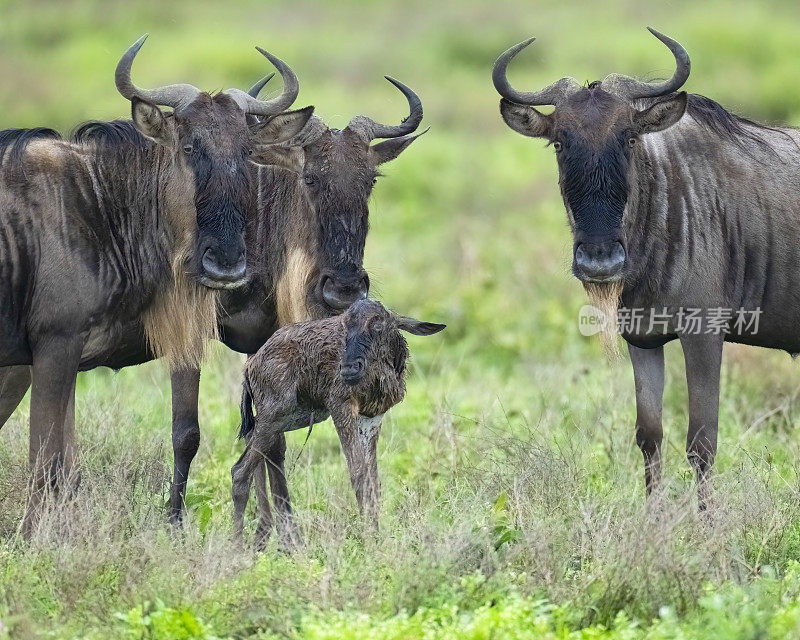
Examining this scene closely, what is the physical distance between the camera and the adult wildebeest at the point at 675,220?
20.2 feet

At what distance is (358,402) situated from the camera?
5.52 m

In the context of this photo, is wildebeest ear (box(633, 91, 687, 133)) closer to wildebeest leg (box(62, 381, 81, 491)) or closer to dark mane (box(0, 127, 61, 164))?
dark mane (box(0, 127, 61, 164))

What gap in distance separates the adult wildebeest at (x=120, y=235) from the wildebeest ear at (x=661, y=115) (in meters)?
1.75

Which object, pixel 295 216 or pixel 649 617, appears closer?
pixel 649 617

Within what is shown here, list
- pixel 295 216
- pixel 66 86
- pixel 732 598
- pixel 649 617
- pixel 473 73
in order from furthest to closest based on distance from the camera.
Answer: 1. pixel 473 73
2. pixel 66 86
3. pixel 295 216
4. pixel 649 617
5. pixel 732 598

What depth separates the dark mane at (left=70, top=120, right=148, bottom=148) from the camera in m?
6.27

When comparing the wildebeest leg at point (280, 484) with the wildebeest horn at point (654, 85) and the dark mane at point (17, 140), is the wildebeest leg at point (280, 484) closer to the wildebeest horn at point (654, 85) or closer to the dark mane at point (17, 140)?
the dark mane at point (17, 140)

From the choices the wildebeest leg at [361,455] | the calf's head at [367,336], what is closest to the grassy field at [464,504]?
the wildebeest leg at [361,455]

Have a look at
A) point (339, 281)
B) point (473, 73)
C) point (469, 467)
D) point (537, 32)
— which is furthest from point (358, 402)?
point (537, 32)

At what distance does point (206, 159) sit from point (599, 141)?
6.46 ft

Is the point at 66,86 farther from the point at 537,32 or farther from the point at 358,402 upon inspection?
the point at 358,402

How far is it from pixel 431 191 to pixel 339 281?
38.7 ft

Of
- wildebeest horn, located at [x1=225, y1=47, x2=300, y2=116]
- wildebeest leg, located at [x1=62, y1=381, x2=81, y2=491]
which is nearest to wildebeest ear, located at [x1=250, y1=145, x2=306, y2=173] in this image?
wildebeest horn, located at [x1=225, y1=47, x2=300, y2=116]

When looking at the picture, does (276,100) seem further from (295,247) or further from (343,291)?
(343,291)
